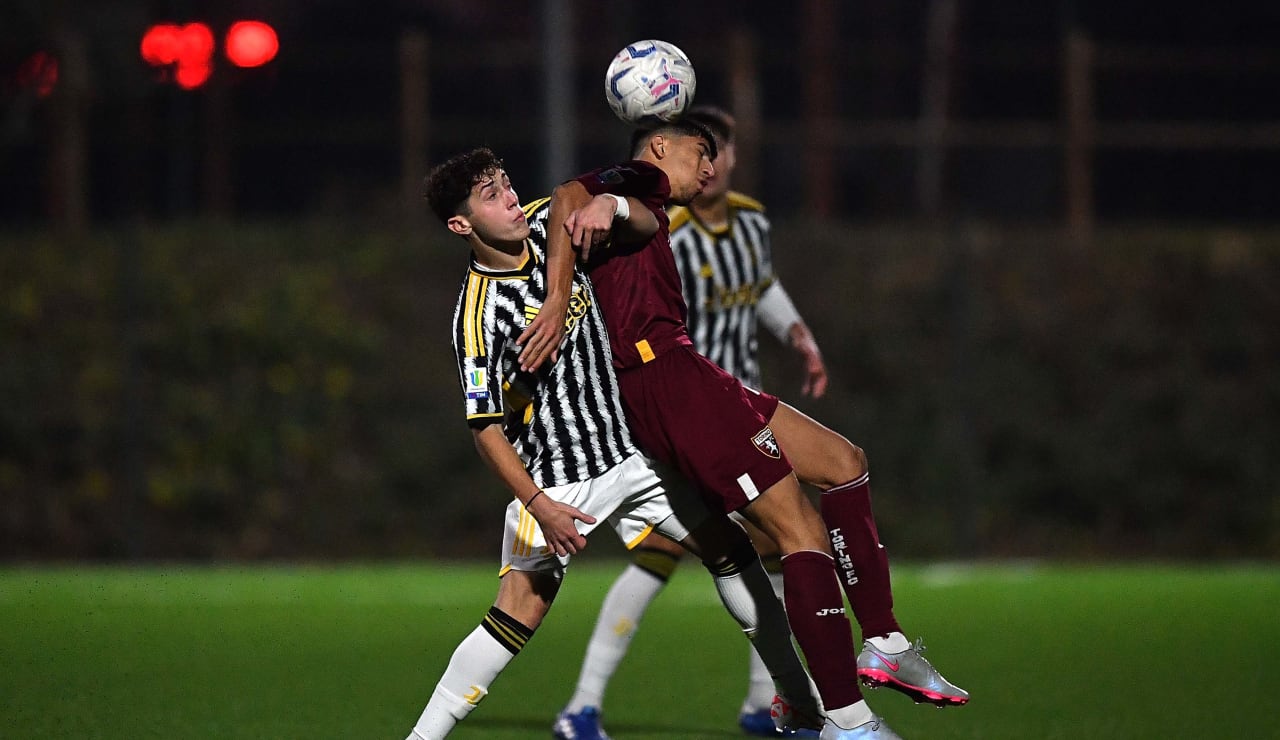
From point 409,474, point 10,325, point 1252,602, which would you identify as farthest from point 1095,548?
point 10,325

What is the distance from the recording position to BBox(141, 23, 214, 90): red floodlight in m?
13.8

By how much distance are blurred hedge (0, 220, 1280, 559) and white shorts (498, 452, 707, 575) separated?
26.1ft

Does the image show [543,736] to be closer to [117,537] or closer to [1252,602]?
[1252,602]

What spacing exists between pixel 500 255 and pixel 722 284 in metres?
1.61

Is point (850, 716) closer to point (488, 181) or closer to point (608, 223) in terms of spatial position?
point (608, 223)

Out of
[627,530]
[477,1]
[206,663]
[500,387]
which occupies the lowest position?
[206,663]

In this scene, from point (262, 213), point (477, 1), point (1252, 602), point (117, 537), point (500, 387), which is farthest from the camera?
point (477, 1)

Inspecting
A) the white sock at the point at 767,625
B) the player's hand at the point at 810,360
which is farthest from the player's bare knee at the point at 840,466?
the player's hand at the point at 810,360

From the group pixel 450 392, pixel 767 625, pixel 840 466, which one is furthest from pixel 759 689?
pixel 450 392

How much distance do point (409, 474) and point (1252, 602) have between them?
6.22 metres

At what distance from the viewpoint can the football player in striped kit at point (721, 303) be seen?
5980 millimetres

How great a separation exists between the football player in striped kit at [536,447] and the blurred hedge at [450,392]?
26.0ft

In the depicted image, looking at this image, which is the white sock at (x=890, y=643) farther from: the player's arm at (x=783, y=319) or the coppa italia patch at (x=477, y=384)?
the player's arm at (x=783, y=319)

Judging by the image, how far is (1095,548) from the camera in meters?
13.4
